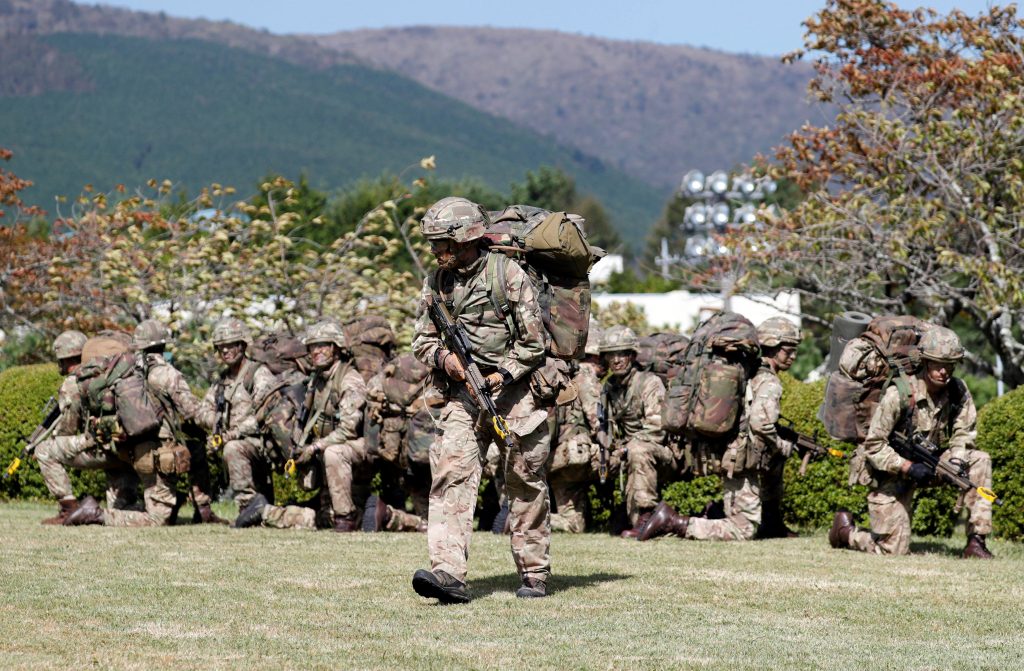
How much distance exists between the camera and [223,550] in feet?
38.0

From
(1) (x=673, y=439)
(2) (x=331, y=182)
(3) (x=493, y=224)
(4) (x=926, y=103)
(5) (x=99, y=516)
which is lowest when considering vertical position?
(5) (x=99, y=516)

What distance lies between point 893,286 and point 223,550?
11199 millimetres

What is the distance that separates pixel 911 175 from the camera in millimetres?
18016

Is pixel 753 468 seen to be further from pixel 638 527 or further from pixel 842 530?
pixel 638 527

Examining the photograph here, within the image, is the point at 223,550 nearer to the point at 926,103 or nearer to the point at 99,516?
the point at 99,516

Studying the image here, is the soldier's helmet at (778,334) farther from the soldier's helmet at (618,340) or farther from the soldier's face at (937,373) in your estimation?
the soldier's face at (937,373)

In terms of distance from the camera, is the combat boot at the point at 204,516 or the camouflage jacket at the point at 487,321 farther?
the combat boot at the point at 204,516

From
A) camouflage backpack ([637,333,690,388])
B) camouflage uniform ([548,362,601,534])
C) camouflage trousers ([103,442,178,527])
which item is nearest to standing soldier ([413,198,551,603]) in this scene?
camouflage uniform ([548,362,601,534])

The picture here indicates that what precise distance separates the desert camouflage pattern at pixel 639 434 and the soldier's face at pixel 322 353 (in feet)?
8.24

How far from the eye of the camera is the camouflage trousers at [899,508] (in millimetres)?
11477

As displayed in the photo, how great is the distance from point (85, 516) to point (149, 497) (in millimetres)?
572

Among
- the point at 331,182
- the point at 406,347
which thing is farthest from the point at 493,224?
the point at 331,182

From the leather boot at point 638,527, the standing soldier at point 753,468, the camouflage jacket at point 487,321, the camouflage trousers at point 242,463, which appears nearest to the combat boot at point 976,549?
the standing soldier at point 753,468

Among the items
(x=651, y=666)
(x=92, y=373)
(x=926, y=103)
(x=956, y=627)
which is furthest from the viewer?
(x=926, y=103)
